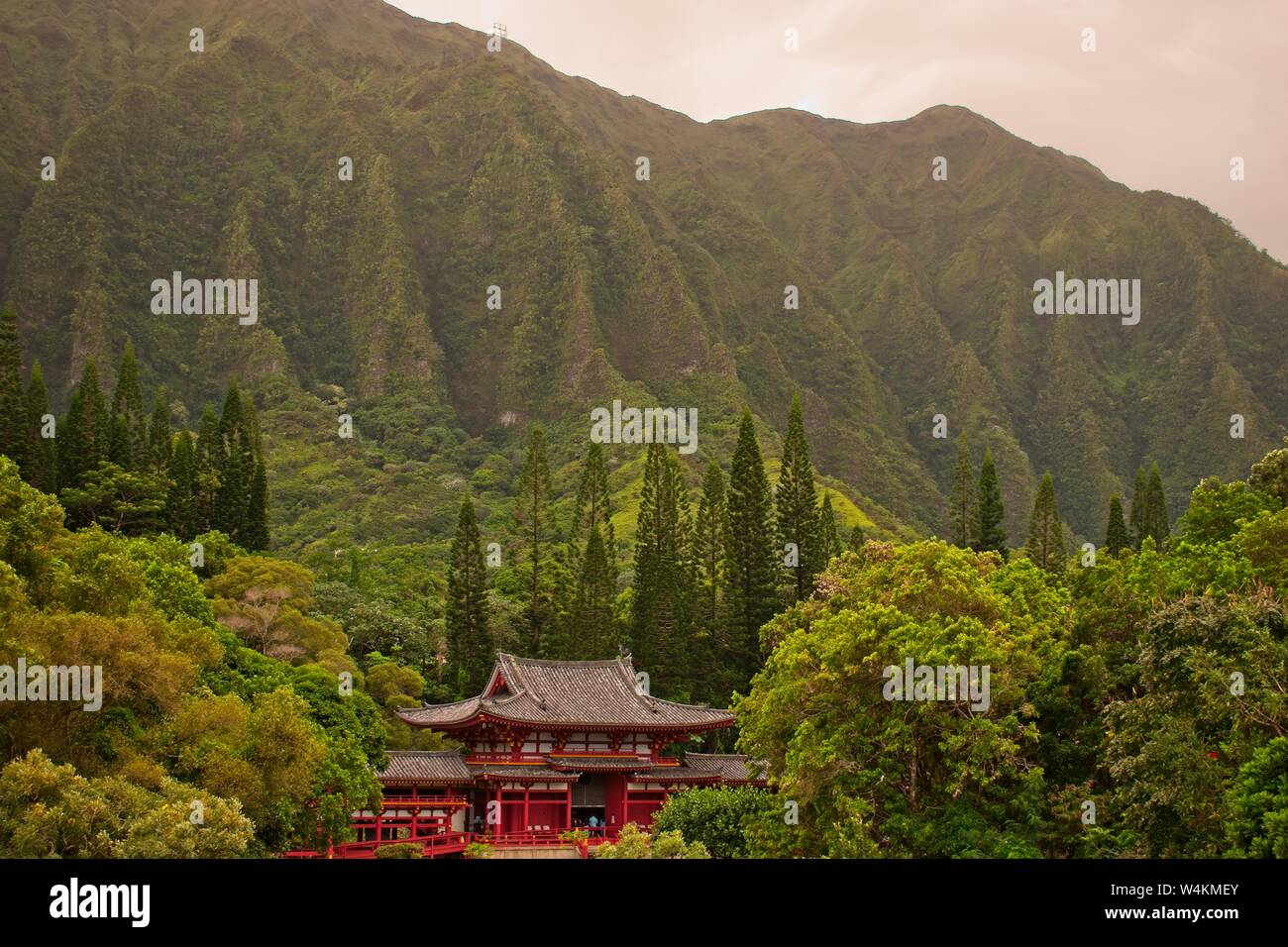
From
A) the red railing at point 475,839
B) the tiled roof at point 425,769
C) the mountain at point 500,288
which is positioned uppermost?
the mountain at point 500,288

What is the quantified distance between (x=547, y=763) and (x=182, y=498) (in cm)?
2559

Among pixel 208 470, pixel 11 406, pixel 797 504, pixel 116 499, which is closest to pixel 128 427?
A: pixel 208 470

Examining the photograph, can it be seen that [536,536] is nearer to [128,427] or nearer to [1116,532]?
[128,427]

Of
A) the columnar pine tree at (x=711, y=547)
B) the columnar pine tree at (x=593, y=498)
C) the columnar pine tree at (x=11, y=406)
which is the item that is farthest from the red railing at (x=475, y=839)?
the columnar pine tree at (x=593, y=498)

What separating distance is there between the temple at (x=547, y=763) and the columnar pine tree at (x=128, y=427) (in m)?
23.3

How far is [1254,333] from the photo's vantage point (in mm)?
164875

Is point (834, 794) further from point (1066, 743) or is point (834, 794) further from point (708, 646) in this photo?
point (708, 646)

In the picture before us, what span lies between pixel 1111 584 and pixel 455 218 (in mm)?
161271

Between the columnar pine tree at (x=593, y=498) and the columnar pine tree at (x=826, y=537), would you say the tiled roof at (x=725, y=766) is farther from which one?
the columnar pine tree at (x=593, y=498)

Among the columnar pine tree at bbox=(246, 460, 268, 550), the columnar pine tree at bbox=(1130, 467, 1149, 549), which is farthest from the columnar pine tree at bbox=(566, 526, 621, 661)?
the columnar pine tree at bbox=(1130, 467, 1149, 549)

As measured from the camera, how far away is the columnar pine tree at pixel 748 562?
54.8 meters
